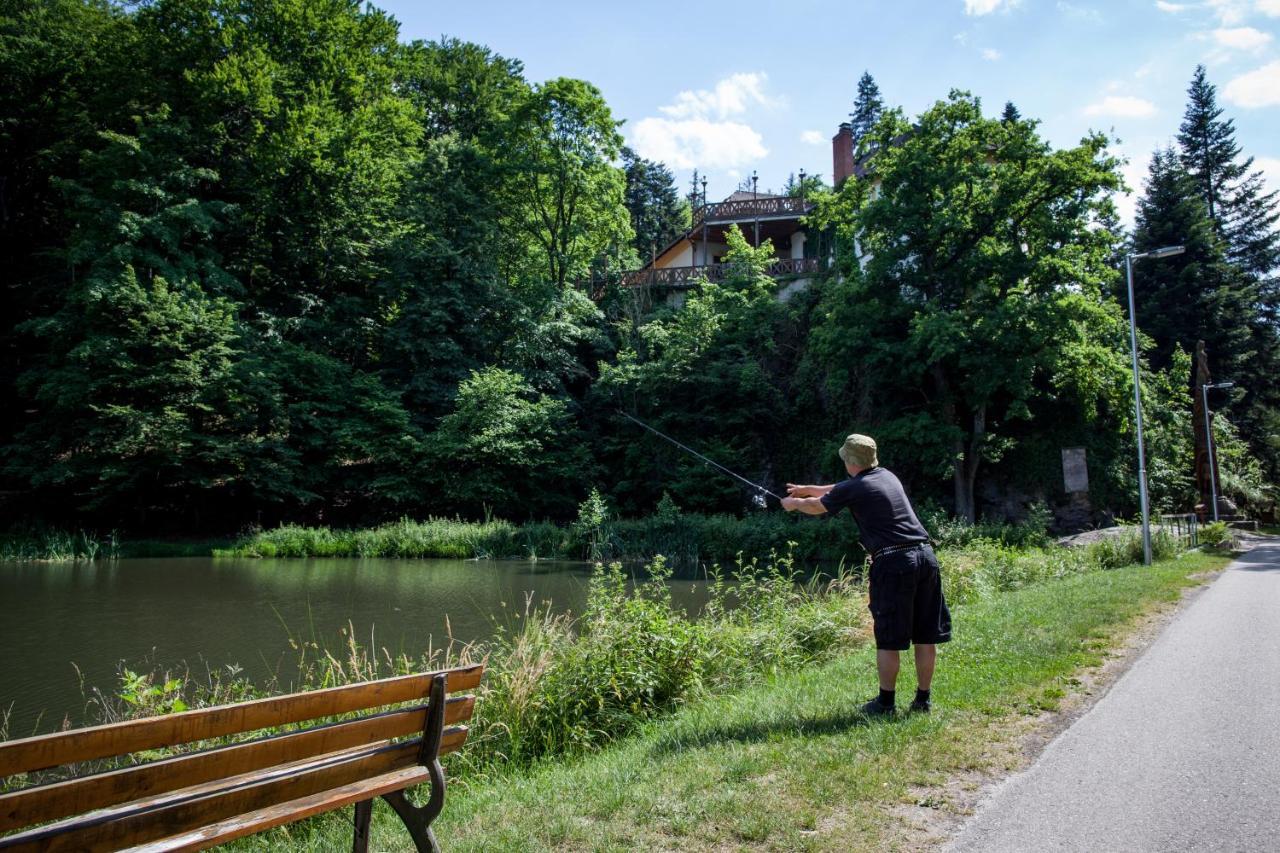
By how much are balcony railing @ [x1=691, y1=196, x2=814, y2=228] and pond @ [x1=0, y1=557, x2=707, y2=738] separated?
2319cm

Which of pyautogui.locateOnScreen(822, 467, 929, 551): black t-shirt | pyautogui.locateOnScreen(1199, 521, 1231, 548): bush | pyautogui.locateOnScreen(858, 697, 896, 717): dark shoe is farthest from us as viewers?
pyautogui.locateOnScreen(1199, 521, 1231, 548): bush

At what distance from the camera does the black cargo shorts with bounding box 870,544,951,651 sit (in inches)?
198

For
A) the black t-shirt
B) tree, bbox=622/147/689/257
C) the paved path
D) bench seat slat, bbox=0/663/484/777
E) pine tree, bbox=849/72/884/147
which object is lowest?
the paved path

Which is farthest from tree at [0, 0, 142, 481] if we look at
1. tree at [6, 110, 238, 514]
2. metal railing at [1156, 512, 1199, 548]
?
metal railing at [1156, 512, 1199, 548]

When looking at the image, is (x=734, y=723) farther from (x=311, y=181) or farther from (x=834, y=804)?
(x=311, y=181)

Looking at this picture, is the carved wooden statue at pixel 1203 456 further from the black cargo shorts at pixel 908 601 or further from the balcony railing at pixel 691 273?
the black cargo shorts at pixel 908 601

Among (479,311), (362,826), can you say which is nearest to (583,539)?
(479,311)

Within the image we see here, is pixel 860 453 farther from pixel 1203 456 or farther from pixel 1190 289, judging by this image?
pixel 1190 289

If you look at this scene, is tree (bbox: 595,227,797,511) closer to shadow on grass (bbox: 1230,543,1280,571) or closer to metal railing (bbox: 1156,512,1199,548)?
metal railing (bbox: 1156,512,1199,548)

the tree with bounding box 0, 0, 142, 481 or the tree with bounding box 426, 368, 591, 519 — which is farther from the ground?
the tree with bounding box 0, 0, 142, 481

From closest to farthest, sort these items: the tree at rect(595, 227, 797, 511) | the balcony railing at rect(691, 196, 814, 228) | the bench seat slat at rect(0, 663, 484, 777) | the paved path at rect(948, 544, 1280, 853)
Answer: the bench seat slat at rect(0, 663, 484, 777) → the paved path at rect(948, 544, 1280, 853) → the tree at rect(595, 227, 797, 511) → the balcony railing at rect(691, 196, 814, 228)

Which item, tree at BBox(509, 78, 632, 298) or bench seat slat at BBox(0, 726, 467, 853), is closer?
bench seat slat at BBox(0, 726, 467, 853)

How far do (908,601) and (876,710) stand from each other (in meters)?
0.72

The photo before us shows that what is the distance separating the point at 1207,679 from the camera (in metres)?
6.09
